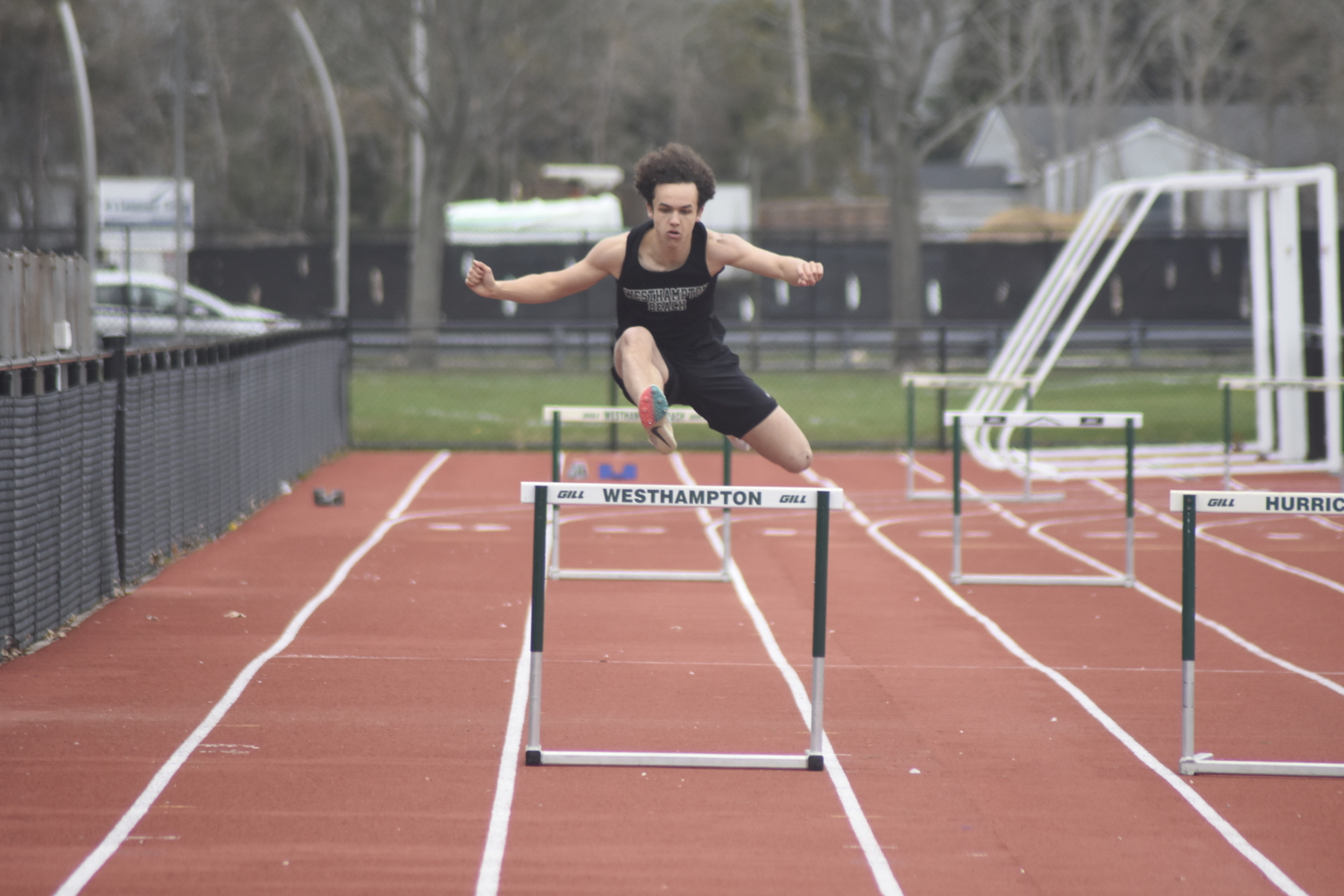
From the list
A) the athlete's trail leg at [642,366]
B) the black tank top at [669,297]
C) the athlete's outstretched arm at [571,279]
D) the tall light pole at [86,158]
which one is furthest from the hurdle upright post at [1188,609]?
the tall light pole at [86,158]

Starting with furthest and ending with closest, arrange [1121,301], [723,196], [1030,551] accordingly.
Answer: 1. [723,196]
2. [1121,301]
3. [1030,551]

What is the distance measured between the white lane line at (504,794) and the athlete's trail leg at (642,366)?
1344 mm

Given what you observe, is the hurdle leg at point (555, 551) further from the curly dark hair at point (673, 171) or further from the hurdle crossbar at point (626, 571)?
the curly dark hair at point (673, 171)

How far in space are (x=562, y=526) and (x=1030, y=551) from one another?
4.01 metres

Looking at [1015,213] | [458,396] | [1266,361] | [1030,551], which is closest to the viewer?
[1030,551]

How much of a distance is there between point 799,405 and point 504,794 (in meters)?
19.2

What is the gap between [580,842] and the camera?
539 cm

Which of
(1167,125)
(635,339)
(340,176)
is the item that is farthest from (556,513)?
(1167,125)

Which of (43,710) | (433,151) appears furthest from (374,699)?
(433,151)

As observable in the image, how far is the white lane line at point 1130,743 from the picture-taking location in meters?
5.29

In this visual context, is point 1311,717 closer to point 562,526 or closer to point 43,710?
point 43,710

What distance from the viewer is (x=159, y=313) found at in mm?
28391

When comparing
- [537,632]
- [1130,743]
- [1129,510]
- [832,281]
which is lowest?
[1130,743]

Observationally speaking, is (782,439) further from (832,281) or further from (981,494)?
(832,281)
